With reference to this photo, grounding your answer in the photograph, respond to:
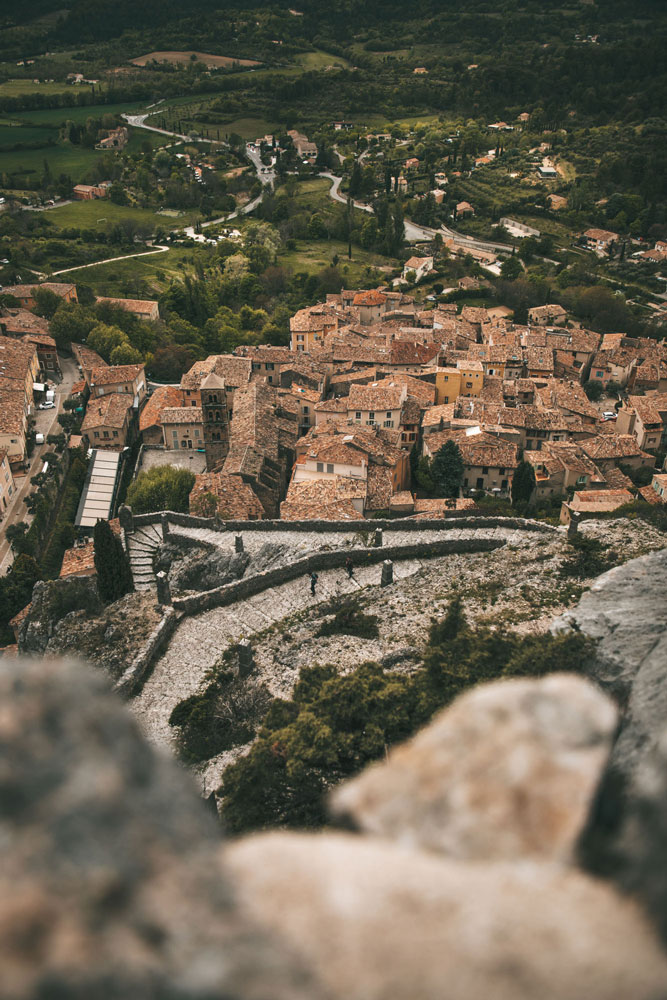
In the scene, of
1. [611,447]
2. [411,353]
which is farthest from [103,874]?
[411,353]

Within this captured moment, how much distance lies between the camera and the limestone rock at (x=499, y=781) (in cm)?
411

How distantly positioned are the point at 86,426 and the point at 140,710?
38267 millimetres

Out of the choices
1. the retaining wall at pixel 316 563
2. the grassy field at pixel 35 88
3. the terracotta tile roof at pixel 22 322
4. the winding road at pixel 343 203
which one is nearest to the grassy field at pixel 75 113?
the grassy field at pixel 35 88

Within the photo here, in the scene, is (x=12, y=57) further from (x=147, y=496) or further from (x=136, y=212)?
(x=147, y=496)

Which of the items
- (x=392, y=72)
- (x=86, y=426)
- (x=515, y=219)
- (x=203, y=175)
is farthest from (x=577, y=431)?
(x=392, y=72)

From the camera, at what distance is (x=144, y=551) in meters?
35.4

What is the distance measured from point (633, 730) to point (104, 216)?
122002mm

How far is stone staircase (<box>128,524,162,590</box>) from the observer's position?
3397 centimetres

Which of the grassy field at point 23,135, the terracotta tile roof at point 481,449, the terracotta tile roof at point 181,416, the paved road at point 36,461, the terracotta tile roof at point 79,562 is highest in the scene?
the grassy field at point 23,135

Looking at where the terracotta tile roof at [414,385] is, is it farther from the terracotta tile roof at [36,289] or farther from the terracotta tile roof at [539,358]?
the terracotta tile roof at [36,289]

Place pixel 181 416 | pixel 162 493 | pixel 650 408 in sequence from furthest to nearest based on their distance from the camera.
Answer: pixel 650 408, pixel 181 416, pixel 162 493

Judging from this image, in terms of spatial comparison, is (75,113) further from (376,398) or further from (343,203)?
(376,398)

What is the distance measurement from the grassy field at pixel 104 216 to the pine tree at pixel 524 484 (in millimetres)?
82904

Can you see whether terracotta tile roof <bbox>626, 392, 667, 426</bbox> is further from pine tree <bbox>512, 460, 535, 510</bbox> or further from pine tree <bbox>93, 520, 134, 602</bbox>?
pine tree <bbox>93, 520, 134, 602</bbox>
